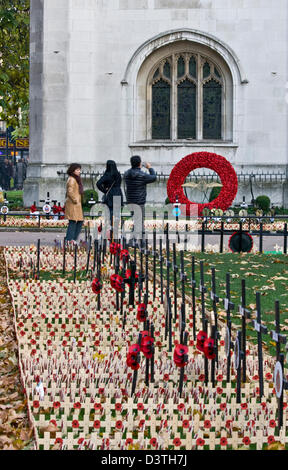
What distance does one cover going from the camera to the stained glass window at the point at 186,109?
31531 mm

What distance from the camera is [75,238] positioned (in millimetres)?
16078

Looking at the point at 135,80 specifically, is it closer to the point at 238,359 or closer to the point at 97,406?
the point at 238,359

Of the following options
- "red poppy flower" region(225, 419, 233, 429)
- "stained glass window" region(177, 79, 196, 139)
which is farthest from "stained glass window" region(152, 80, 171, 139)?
"red poppy flower" region(225, 419, 233, 429)

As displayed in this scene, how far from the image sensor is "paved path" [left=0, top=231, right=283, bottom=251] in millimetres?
18594

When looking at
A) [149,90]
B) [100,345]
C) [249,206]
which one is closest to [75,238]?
[100,345]

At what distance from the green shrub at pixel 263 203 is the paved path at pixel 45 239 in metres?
7.10

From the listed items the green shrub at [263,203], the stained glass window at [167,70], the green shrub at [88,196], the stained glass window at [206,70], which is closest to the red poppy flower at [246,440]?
the green shrub at [263,203]

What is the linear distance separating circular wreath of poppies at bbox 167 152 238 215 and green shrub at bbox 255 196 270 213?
406 cm

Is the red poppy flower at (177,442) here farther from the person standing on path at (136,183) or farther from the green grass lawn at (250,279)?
the person standing on path at (136,183)

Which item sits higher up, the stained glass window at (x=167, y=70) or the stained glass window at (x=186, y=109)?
the stained glass window at (x=167, y=70)

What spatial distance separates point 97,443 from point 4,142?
6758 centimetres

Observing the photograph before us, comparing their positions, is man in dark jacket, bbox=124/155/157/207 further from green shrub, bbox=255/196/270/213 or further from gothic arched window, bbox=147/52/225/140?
gothic arched window, bbox=147/52/225/140

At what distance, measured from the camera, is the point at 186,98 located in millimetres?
31562

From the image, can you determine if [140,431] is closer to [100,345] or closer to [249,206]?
[100,345]
